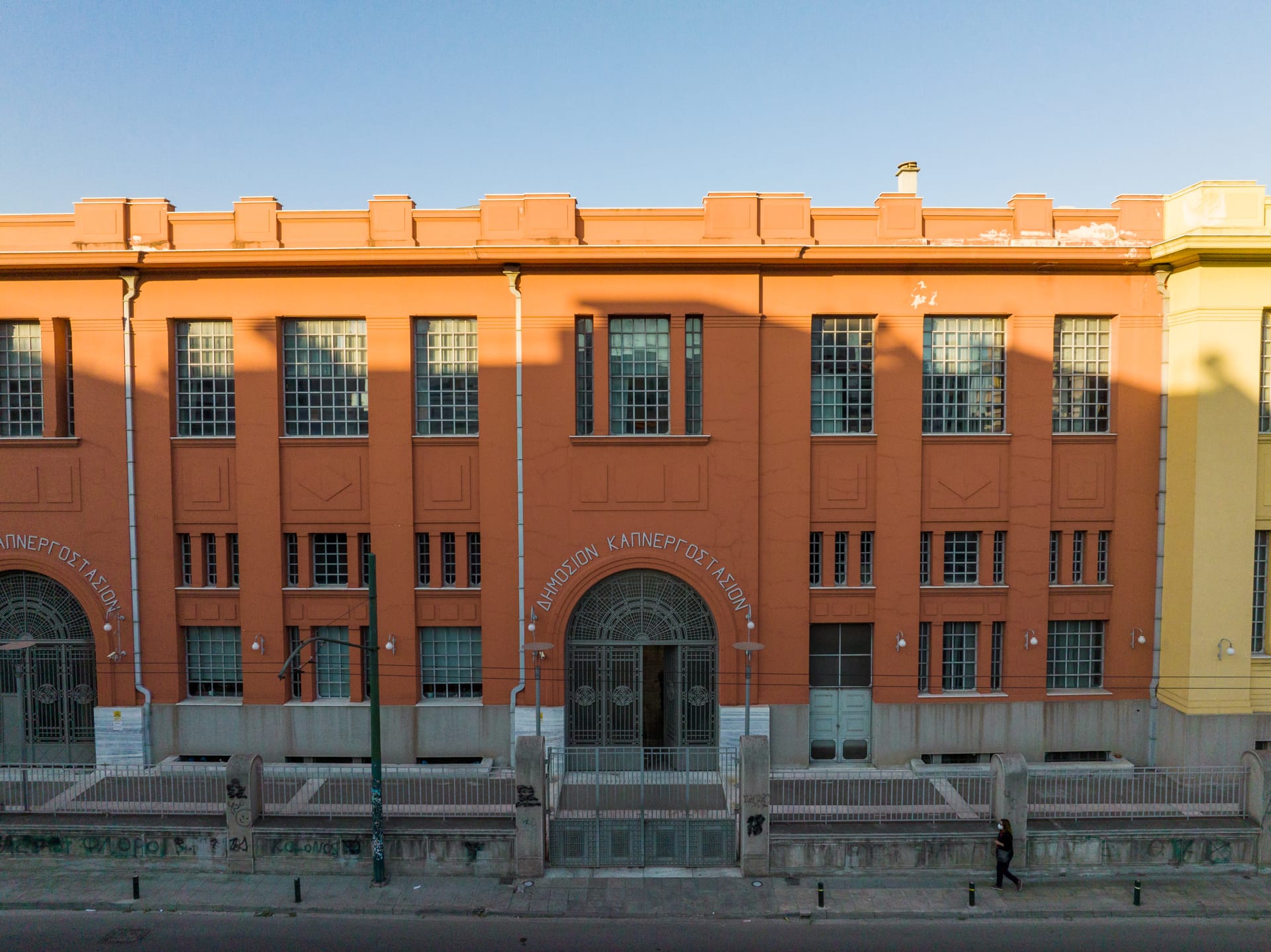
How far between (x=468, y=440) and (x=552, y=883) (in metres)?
9.50

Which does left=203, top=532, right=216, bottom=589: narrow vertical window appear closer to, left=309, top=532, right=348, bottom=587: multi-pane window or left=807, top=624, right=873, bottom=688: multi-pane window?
left=309, top=532, right=348, bottom=587: multi-pane window

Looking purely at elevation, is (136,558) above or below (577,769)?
above

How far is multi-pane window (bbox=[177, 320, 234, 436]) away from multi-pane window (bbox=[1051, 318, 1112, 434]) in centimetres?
1982

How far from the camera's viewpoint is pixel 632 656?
17906 millimetres

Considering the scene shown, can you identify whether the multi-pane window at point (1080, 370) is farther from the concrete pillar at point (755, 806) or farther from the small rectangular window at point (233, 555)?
the small rectangular window at point (233, 555)

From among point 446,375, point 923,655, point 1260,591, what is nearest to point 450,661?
point 446,375

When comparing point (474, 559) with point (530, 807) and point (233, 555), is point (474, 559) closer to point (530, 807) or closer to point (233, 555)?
point (233, 555)

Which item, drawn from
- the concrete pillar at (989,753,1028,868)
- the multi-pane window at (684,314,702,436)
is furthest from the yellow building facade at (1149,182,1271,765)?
the multi-pane window at (684,314,702,436)

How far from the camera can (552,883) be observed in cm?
1338

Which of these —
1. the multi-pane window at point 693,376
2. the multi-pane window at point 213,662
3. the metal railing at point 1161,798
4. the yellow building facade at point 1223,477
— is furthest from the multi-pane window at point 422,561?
the yellow building facade at point 1223,477

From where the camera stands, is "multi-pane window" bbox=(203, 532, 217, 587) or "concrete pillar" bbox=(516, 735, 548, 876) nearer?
"concrete pillar" bbox=(516, 735, 548, 876)

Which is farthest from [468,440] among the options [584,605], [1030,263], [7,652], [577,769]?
[1030,263]

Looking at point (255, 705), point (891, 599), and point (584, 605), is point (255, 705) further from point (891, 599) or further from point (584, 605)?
point (891, 599)

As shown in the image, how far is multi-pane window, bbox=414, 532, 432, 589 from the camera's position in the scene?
707 inches
